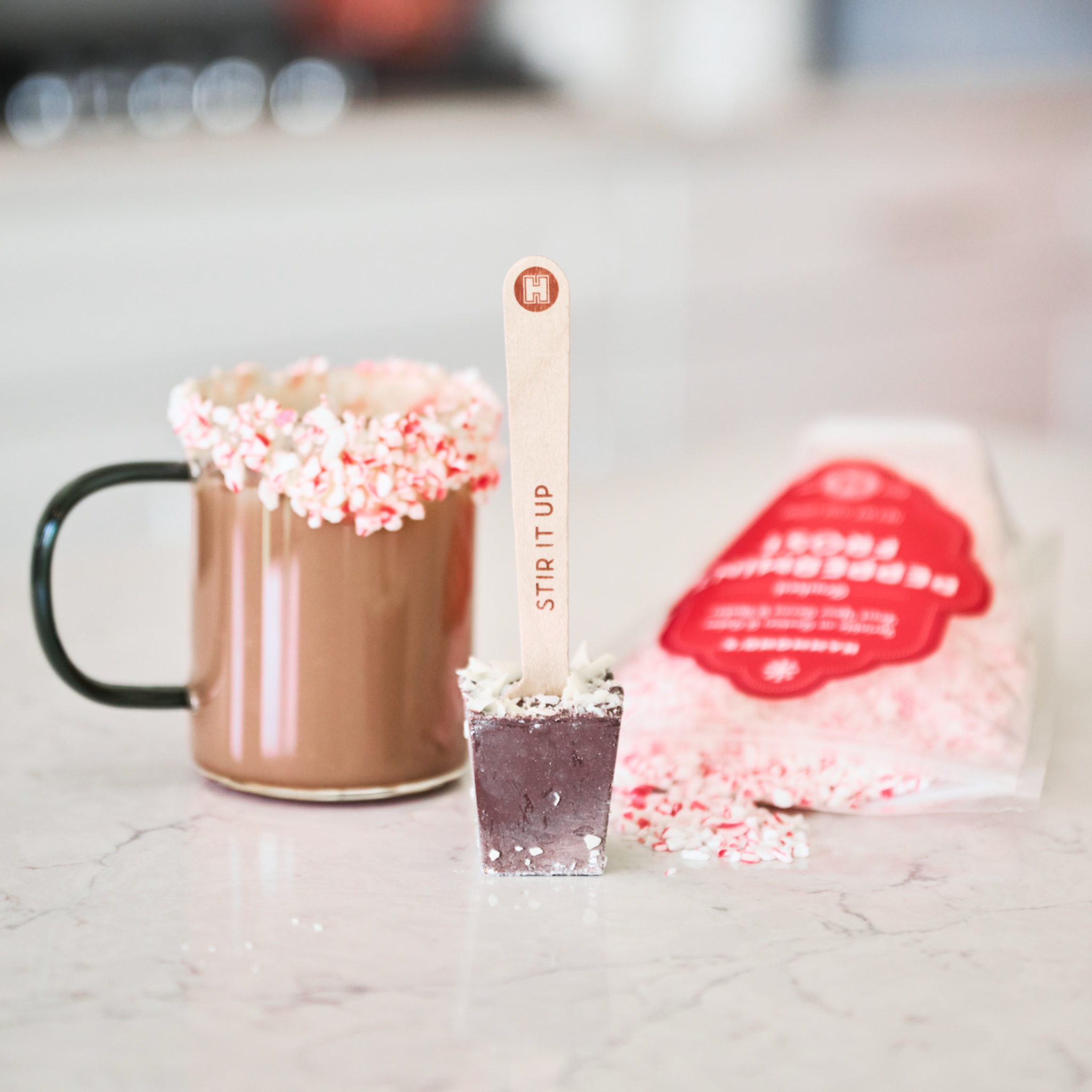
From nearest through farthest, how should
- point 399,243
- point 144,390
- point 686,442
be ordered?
point 144,390 < point 399,243 < point 686,442

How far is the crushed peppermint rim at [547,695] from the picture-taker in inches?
21.4

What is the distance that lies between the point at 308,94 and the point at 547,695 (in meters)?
2.59

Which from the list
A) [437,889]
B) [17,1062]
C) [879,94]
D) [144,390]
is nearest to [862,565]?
[437,889]

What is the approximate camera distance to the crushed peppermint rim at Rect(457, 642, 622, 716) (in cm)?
54

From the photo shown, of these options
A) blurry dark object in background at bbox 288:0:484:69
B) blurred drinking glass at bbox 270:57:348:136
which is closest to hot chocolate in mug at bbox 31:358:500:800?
blurred drinking glass at bbox 270:57:348:136

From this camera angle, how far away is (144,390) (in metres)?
2.65

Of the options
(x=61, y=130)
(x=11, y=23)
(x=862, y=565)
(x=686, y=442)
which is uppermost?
(x=11, y=23)

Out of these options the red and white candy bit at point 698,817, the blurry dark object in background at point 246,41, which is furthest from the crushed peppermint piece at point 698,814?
the blurry dark object in background at point 246,41

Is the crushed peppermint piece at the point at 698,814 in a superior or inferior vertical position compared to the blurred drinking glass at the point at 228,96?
inferior

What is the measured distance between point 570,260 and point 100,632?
2249mm

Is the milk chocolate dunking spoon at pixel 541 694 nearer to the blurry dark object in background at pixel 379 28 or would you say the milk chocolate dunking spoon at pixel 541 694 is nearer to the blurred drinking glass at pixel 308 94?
the blurred drinking glass at pixel 308 94

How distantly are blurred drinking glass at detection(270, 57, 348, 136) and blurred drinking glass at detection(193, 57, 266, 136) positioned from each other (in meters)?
0.04

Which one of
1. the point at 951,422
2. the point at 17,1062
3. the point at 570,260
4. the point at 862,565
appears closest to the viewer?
the point at 17,1062

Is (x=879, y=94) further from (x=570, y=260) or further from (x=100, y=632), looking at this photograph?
(x=100, y=632)
